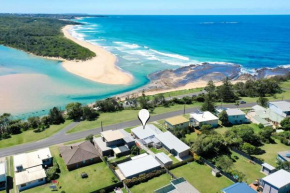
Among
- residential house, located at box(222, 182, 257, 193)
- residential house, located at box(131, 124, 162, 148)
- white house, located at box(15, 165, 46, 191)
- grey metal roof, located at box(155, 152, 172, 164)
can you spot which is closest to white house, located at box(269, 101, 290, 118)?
residential house, located at box(131, 124, 162, 148)

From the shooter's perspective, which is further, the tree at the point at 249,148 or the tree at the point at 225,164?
the tree at the point at 249,148

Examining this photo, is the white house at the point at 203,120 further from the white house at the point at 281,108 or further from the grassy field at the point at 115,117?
the white house at the point at 281,108

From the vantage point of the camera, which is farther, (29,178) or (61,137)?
(61,137)

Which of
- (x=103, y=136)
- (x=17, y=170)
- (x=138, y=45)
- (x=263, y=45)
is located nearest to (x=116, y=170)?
(x=103, y=136)

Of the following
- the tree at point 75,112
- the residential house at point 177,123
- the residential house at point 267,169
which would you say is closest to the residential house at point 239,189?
the residential house at point 267,169

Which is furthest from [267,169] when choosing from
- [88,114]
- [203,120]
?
[88,114]

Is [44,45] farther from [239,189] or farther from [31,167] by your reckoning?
[239,189]

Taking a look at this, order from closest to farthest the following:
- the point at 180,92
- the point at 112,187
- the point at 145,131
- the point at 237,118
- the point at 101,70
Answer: the point at 112,187 → the point at 145,131 → the point at 237,118 → the point at 180,92 → the point at 101,70
